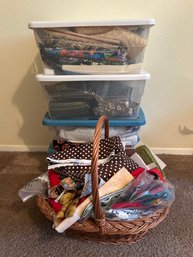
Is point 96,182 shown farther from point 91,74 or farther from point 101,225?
point 91,74

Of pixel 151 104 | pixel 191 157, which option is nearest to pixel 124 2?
pixel 151 104

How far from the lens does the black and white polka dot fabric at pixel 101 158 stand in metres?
0.80

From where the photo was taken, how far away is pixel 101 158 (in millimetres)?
864

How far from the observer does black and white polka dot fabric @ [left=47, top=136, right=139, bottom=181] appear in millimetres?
797

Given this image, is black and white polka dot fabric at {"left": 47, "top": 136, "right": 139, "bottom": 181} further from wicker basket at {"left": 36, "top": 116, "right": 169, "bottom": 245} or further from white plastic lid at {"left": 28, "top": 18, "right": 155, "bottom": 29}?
white plastic lid at {"left": 28, "top": 18, "right": 155, "bottom": 29}

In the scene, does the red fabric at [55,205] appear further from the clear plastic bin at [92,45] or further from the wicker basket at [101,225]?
the clear plastic bin at [92,45]

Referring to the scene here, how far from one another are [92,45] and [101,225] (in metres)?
0.60

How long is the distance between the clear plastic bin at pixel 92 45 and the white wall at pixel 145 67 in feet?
0.78

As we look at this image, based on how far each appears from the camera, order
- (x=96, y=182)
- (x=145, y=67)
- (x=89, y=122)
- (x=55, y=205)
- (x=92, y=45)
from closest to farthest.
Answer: (x=96, y=182), (x=55, y=205), (x=92, y=45), (x=89, y=122), (x=145, y=67)

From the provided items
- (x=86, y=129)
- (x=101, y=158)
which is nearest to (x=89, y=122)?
(x=86, y=129)

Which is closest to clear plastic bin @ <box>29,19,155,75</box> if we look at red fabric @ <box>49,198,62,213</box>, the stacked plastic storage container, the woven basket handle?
the stacked plastic storage container

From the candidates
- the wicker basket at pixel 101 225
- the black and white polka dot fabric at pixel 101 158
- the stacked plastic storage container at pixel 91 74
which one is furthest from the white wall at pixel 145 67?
the wicker basket at pixel 101 225

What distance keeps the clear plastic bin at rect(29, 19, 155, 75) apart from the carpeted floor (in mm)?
550

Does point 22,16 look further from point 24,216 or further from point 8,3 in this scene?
point 24,216
